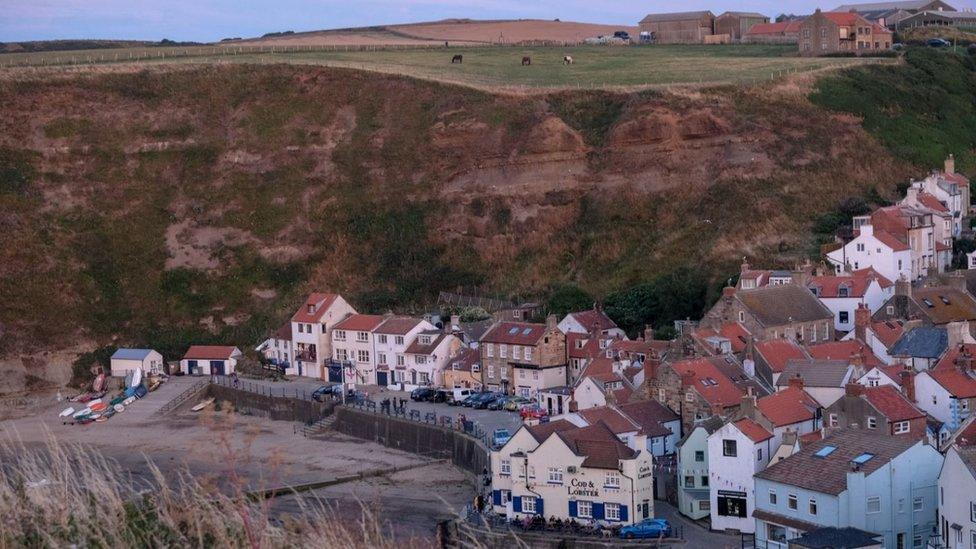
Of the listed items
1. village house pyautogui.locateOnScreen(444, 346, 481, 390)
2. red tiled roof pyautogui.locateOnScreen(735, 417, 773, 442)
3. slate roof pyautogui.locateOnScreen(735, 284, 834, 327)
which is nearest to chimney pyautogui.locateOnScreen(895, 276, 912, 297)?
slate roof pyautogui.locateOnScreen(735, 284, 834, 327)

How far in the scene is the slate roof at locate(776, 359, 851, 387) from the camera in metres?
38.3

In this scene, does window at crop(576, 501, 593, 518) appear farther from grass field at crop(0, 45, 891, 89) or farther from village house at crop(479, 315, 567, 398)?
grass field at crop(0, 45, 891, 89)

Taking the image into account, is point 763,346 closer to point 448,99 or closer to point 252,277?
point 252,277

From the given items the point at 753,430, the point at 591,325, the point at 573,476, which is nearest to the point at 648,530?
the point at 573,476

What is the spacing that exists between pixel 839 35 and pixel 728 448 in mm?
62807

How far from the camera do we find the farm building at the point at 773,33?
105 meters

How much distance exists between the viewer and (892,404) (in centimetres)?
3544

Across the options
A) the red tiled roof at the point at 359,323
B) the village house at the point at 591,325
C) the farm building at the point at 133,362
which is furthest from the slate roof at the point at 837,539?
the farm building at the point at 133,362

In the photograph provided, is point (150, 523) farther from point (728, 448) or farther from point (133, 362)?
point (133, 362)

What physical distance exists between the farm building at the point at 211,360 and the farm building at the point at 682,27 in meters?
58.9

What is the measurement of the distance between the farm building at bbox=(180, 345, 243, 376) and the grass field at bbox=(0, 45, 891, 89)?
89.8 feet

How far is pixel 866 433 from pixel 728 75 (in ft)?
177

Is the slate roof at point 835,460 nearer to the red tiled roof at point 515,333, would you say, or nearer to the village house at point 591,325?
the red tiled roof at point 515,333

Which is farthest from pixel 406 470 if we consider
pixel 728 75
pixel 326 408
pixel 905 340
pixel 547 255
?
pixel 728 75
